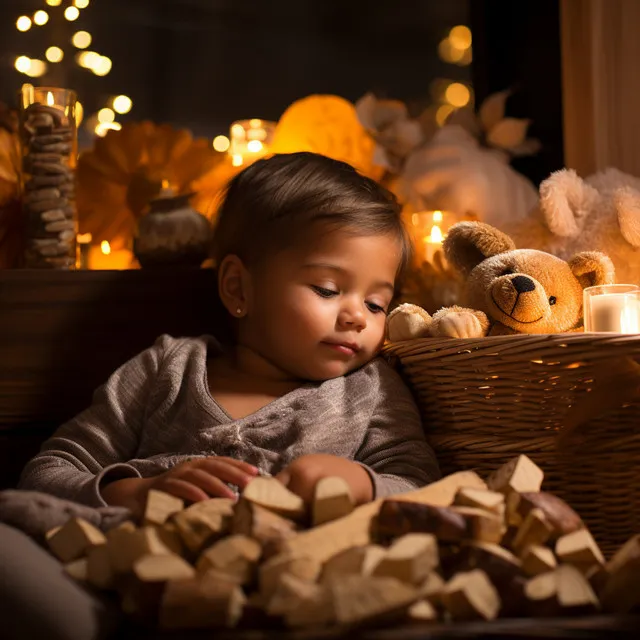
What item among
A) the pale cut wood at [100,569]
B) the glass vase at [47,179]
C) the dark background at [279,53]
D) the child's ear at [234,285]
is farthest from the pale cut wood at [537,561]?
the dark background at [279,53]

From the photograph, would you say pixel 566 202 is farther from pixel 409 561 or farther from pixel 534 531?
pixel 409 561

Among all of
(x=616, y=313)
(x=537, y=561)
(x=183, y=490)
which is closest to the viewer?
(x=537, y=561)

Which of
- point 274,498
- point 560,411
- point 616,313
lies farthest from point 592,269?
point 274,498

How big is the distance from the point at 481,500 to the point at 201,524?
0.81ft

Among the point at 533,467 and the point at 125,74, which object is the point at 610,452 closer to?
the point at 533,467

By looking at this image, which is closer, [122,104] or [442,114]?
[442,114]

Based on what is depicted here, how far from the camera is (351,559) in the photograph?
26.9 inches

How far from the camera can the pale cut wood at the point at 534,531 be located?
76 cm

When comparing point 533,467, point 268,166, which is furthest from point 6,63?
point 533,467

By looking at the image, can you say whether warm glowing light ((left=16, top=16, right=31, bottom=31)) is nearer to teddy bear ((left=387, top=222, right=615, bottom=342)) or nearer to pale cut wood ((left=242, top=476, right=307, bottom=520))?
teddy bear ((left=387, top=222, right=615, bottom=342))

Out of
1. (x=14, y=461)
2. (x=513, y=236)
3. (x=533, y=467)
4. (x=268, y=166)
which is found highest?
(x=268, y=166)

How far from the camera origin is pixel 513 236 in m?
1.30

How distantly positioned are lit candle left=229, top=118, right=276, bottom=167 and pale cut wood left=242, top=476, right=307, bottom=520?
2.85 ft

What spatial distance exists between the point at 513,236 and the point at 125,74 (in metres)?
0.96
